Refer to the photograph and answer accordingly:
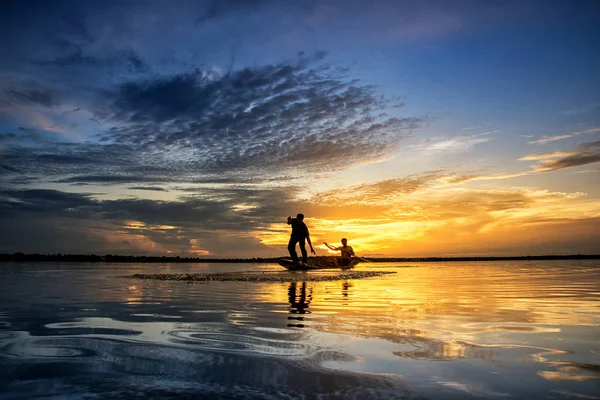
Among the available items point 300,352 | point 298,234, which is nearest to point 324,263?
point 298,234

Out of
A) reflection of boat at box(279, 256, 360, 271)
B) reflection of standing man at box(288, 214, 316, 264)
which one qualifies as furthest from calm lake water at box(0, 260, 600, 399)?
reflection of boat at box(279, 256, 360, 271)

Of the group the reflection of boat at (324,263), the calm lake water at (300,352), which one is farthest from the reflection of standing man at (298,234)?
the calm lake water at (300,352)

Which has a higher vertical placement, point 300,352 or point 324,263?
point 324,263

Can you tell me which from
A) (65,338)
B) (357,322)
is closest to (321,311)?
(357,322)

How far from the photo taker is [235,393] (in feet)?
9.27

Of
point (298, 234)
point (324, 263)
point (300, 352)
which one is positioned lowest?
point (300, 352)

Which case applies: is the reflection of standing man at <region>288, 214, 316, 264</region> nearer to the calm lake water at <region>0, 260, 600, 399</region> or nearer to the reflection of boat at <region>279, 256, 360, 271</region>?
the reflection of boat at <region>279, 256, 360, 271</region>

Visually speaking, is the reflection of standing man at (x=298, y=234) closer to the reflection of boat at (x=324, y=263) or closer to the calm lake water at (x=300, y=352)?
the reflection of boat at (x=324, y=263)

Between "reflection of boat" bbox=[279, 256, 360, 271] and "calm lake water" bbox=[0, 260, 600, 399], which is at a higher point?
"reflection of boat" bbox=[279, 256, 360, 271]

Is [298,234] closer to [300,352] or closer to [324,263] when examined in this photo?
[324,263]

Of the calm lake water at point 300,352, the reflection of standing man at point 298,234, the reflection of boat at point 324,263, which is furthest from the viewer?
the reflection of boat at point 324,263

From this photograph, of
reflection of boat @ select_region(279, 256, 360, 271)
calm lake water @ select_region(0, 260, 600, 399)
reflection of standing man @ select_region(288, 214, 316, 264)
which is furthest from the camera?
reflection of boat @ select_region(279, 256, 360, 271)

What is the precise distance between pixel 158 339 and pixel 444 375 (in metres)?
3.05

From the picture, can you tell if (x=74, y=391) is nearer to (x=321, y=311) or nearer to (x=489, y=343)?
(x=489, y=343)
